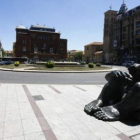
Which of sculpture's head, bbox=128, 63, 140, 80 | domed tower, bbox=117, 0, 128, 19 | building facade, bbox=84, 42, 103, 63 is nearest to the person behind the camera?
sculpture's head, bbox=128, 63, 140, 80

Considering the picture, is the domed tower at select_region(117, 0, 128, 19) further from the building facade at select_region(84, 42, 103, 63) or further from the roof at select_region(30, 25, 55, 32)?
the roof at select_region(30, 25, 55, 32)

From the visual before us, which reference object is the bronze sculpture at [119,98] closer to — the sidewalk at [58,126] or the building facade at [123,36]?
the sidewalk at [58,126]

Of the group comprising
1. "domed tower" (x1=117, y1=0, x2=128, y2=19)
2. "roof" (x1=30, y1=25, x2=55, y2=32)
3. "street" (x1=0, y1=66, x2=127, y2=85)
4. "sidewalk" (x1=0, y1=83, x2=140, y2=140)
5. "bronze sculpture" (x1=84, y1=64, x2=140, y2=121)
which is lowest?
"street" (x1=0, y1=66, x2=127, y2=85)

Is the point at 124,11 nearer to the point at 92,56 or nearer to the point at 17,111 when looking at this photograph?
the point at 92,56

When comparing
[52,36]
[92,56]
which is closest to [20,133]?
[52,36]

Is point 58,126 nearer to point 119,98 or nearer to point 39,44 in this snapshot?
point 119,98

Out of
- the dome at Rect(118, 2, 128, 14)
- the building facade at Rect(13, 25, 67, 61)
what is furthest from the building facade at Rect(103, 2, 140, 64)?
the building facade at Rect(13, 25, 67, 61)

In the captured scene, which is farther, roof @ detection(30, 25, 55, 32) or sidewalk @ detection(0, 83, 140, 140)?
roof @ detection(30, 25, 55, 32)

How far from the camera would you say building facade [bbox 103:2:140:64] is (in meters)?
62.3

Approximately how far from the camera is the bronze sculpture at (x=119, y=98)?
3934mm

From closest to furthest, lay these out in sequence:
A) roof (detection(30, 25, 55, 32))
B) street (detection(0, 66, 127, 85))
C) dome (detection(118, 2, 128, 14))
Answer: street (detection(0, 66, 127, 85))
dome (detection(118, 2, 128, 14))
roof (detection(30, 25, 55, 32))

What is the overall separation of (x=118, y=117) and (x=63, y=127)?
50.8 inches

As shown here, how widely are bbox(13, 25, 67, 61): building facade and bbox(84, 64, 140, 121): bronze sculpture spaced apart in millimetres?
72970

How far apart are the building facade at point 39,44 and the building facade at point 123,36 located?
830 inches
